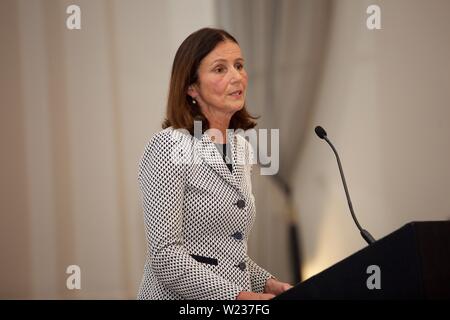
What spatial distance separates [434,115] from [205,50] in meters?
2.22

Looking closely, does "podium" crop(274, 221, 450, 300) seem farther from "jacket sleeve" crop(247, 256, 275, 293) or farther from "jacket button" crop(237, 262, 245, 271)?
"jacket sleeve" crop(247, 256, 275, 293)

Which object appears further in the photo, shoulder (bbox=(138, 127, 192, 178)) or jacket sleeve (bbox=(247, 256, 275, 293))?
jacket sleeve (bbox=(247, 256, 275, 293))

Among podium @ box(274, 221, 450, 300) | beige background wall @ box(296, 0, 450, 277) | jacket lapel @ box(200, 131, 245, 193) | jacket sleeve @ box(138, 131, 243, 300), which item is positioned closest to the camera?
podium @ box(274, 221, 450, 300)

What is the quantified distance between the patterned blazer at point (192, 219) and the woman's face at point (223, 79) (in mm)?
116

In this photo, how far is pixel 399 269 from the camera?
1.02 meters

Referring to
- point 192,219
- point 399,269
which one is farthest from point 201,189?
point 399,269

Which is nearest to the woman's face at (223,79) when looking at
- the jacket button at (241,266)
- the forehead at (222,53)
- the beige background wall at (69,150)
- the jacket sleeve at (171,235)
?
the forehead at (222,53)

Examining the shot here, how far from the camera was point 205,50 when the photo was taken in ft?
5.65

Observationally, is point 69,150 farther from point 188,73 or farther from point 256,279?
point 256,279

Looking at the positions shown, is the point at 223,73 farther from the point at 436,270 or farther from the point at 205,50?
the point at 436,270

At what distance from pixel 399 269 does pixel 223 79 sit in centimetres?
86

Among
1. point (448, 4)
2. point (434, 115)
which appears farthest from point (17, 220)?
point (448, 4)

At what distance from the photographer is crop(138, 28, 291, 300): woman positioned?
4.70ft

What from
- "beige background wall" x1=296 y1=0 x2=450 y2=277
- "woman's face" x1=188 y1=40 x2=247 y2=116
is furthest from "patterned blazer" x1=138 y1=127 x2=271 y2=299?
"beige background wall" x1=296 y1=0 x2=450 y2=277
